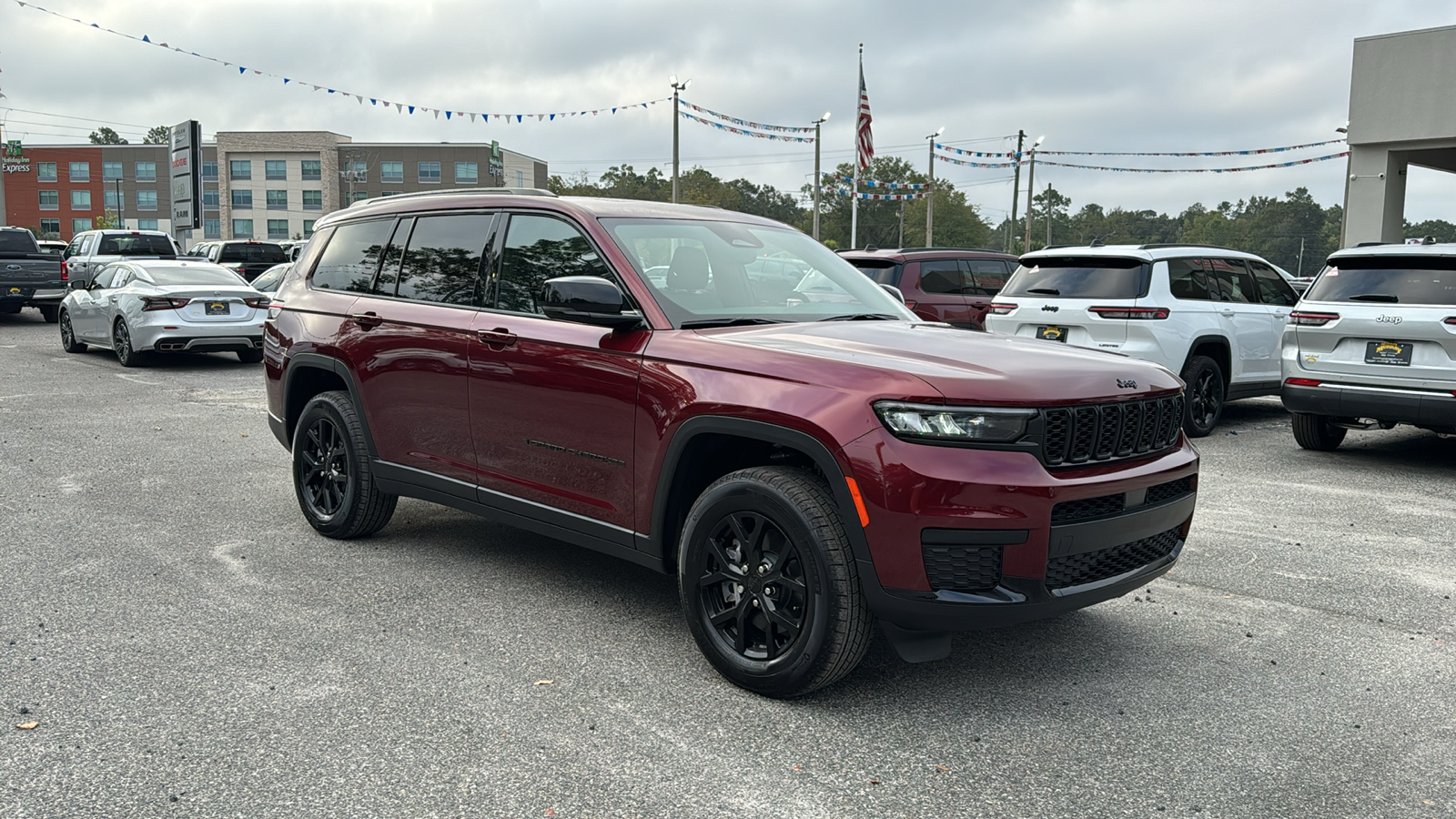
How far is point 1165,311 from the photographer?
9805 mm

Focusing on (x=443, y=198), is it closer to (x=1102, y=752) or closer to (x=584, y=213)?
(x=584, y=213)

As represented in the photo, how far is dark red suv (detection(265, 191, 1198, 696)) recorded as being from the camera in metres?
3.51

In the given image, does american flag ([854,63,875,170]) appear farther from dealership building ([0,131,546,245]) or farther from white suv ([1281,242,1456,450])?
dealership building ([0,131,546,245])

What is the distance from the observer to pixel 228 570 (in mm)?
5391

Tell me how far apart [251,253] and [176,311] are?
13.3 meters

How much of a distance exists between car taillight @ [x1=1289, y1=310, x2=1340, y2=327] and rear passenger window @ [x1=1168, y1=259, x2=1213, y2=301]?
4.03ft

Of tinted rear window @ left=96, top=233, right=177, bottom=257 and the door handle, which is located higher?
tinted rear window @ left=96, top=233, right=177, bottom=257

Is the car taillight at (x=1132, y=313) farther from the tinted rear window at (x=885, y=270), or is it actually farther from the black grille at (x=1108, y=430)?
the black grille at (x=1108, y=430)

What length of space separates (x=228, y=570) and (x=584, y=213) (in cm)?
251

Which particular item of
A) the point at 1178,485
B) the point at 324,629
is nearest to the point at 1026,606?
the point at 1178,485

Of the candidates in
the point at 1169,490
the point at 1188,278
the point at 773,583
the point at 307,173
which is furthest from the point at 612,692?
the point at 307,173

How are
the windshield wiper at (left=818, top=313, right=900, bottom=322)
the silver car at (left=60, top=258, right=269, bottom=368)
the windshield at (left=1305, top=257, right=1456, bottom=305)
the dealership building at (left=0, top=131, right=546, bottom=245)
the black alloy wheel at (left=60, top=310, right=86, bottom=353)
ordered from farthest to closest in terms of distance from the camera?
the dealership building at (left=0, top=131, right=546, bottom=245)
the black alloy wheel at (left=60, top=310, right=86, bottom=353)
the silver car at (left=60, top=258, right=269, bottom=368)
the windshield at (left=1305, top=257, right=1456, bottom=305)
the windshield wiper at (left=818, top=313, right=900, bottom=322)

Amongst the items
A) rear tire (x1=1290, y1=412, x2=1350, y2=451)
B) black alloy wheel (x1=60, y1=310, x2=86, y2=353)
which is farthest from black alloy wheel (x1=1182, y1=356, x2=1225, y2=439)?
black alloy wheel (x1=60, y1=310, x2=86, y2=353)

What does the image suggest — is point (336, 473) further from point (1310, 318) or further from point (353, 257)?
point (1310, 318)
